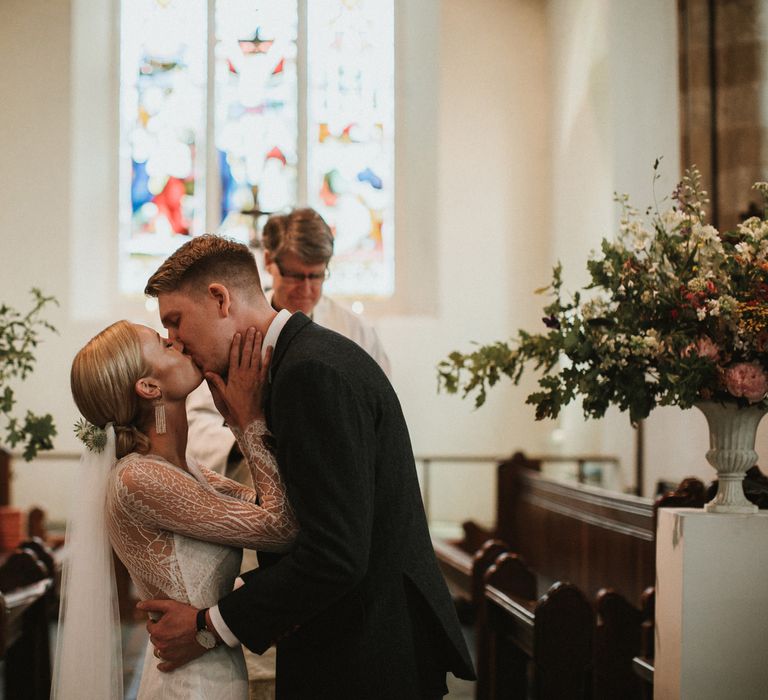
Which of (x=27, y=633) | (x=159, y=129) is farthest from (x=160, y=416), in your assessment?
(x=159, y=129)

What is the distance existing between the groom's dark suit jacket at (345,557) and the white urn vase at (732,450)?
1041 millimetres

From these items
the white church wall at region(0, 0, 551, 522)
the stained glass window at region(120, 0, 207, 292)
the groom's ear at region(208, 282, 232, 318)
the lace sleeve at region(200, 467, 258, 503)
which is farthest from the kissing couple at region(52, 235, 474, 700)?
the stained glass window at region(120, 0, 207, 292)

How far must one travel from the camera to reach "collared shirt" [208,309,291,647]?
2033mm

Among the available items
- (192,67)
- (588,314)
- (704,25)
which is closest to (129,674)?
(588,314)

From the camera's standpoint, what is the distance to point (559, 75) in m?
9.85

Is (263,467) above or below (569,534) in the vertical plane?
above

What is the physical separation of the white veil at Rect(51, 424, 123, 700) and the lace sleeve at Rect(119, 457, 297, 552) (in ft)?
0.87

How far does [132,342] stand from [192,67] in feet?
28.7

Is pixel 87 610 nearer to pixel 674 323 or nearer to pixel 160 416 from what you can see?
pixel 160 416

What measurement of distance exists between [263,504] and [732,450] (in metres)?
1.39

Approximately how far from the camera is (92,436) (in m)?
2.20

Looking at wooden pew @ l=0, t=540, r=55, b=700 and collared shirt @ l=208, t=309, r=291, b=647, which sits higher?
collared shirt @ l=208, t=309, r=291, b=647

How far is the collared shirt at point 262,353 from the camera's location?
2033 mm

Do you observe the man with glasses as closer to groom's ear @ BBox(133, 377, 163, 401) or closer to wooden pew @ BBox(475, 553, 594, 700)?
wooden pew @ BBox(475, 553, 594, 700)
